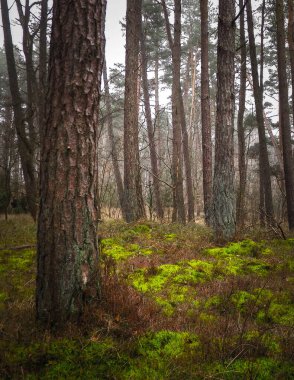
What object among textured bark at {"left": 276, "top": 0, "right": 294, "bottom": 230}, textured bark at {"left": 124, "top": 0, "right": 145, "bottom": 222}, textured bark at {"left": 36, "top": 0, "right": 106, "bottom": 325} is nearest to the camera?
textured bark at {"left": 36, "top": 0, "right": 106, "bottom": 325}

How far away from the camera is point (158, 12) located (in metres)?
18.6

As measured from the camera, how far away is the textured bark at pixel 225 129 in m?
7.13

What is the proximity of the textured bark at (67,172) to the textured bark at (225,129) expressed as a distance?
472 cm

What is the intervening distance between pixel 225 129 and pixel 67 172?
17.1 ft

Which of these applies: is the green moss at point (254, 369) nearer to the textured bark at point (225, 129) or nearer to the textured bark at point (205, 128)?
the textured bark at point (225, 129)

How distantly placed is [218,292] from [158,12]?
19.0 m

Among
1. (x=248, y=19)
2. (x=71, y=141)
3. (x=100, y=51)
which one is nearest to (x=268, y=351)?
(x=71, y=141)

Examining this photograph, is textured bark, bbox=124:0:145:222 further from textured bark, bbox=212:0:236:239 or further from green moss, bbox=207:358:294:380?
green moss, bbox=207:358:294:380

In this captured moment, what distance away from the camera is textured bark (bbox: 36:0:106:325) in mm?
2975

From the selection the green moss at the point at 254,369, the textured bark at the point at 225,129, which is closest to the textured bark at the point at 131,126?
the textured bark at the point at 225,129

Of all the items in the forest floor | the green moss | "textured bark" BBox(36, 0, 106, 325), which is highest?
"textured bark" BBox(36, 0, 106, 325)

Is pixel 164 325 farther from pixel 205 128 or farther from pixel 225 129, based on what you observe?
pixel 205 128

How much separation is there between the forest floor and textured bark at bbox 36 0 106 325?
332 millimetres

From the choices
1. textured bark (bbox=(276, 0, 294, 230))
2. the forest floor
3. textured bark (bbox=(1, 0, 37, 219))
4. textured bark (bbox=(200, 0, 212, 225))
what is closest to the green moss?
the forest floor
